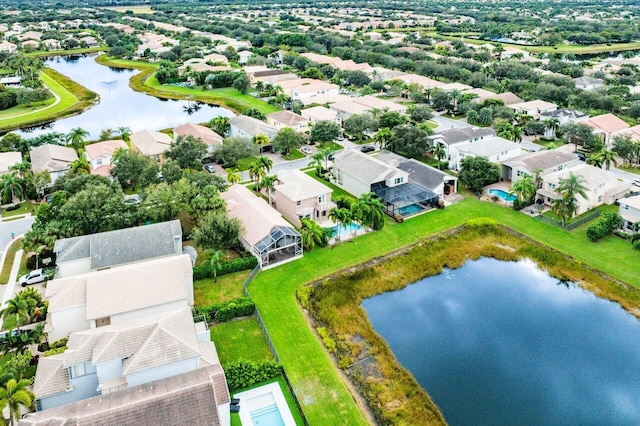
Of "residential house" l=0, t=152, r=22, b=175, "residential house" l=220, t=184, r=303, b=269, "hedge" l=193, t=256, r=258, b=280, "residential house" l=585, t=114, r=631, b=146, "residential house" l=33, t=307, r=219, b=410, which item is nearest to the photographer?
"residential house" l=33, t=307, r=219, b=410

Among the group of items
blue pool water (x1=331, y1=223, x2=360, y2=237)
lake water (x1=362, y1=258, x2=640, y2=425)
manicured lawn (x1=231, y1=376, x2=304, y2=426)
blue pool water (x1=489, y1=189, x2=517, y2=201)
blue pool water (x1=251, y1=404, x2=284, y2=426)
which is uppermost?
blue pool water (x1=489, y1=189, x2=517, y2=201)

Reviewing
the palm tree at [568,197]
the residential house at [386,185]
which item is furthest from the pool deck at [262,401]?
the palm tree at [568,197]

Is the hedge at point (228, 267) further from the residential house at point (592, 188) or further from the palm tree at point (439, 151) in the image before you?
the residential house at point (592, 188)

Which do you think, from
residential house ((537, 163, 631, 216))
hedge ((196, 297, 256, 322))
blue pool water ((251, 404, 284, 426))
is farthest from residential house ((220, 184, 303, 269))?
residential house ((537, 163, 631, 216))

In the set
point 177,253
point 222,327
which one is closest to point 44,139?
point 177,253

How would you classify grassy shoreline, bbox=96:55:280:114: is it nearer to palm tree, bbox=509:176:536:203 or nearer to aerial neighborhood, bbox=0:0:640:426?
aerial neighborhood, bbox=0:0:640:426

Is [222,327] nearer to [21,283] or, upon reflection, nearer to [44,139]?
[21,283]

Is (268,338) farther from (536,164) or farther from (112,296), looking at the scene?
(536,164)
